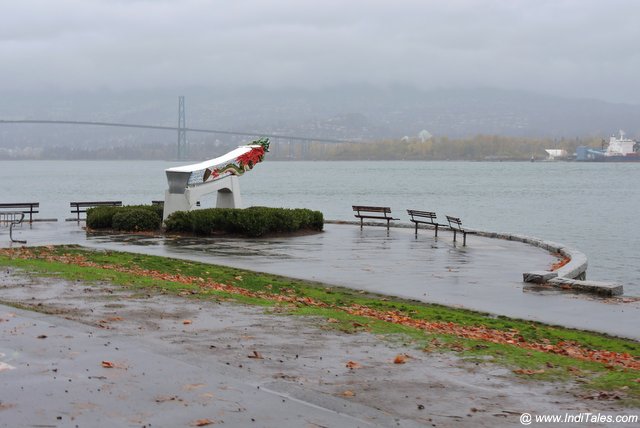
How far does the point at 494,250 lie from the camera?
79.4 ft

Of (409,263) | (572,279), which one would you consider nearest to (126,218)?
(409,263)

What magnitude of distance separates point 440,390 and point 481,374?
89 centimetres

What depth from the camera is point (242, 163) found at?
33000 millimetres

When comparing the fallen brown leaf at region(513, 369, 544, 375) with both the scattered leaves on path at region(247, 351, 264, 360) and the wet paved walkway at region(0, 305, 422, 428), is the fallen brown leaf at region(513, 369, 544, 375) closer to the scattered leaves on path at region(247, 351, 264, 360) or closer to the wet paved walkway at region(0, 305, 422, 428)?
the wet paved walkway at region(0, 305, 422, 428)

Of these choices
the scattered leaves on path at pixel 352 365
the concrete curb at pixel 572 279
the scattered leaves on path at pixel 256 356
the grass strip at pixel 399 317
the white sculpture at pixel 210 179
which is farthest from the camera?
the white sculpture at pixel 210 179

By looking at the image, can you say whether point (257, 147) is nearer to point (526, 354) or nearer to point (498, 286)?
point (498, 286)

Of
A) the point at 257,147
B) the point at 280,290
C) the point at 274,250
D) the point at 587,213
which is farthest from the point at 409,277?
the point at 587,213

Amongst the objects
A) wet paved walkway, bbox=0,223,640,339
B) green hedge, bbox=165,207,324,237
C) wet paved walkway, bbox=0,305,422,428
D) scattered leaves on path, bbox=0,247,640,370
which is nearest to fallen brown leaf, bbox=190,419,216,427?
wet paved walkway, bbox=0,305,422,428

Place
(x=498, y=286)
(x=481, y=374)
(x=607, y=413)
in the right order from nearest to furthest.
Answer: (x=607, y=413) < (x=481, y=374) < (x=498, y=286)

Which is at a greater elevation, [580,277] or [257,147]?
[257,147]

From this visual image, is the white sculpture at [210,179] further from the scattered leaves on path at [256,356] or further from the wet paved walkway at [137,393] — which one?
the scattered leaves on path at [256,356]

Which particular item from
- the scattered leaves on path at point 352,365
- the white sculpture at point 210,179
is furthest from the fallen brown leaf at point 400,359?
the white sculpture at point 210,179

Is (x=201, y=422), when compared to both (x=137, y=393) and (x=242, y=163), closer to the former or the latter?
(x=137, y=393)

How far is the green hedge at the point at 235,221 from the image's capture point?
89.1 feet
